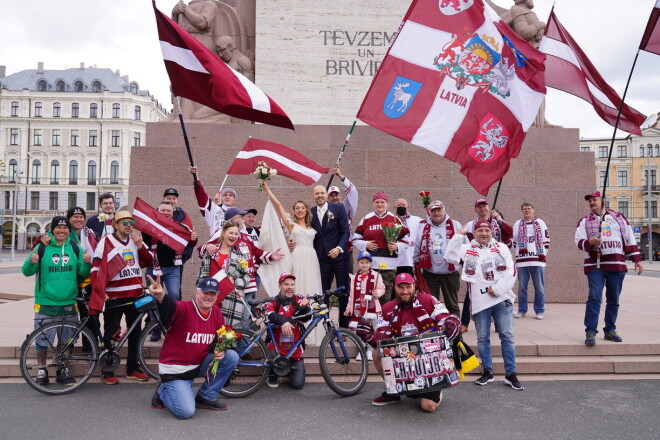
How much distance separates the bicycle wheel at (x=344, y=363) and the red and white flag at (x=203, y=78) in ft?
10.0

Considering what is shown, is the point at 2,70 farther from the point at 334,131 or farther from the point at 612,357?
the point at 612,357

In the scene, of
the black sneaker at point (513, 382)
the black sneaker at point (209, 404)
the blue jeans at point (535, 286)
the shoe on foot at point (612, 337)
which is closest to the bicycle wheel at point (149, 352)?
the black sneaker at point (209, 404)

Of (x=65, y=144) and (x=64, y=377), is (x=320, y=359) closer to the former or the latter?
(x=64, y=377)

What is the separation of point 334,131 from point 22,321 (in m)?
6.30

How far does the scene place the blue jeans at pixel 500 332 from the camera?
19.3 feet

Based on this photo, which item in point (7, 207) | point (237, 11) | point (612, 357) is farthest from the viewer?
point (7, 207)

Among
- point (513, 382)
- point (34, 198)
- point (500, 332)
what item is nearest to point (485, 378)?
point (513, 382)

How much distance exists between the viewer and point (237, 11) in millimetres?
11359

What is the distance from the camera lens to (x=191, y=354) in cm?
519

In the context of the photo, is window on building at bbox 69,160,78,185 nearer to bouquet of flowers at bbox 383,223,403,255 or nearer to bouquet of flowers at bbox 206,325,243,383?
bouquet of flowers at bbox 383,223,403,255

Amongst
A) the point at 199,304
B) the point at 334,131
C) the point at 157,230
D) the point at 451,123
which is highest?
the point at 334,131

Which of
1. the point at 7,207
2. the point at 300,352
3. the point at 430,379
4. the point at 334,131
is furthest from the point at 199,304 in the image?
the point at 7,207

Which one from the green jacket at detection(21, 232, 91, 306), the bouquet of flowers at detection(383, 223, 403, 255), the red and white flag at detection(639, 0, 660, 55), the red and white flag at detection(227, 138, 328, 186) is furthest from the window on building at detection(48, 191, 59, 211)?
the red and white flag at detection(639, 0, 660, 55)

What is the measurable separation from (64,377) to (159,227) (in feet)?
6.19
